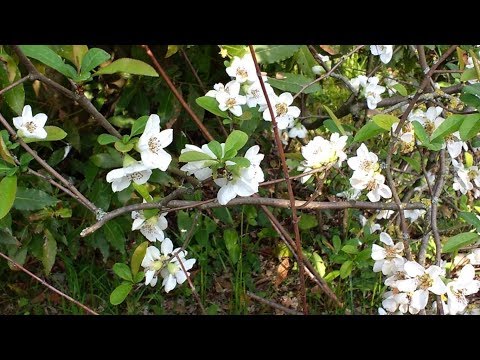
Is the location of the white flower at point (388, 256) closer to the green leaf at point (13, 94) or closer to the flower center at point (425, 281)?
the flower center at point (425, 281)

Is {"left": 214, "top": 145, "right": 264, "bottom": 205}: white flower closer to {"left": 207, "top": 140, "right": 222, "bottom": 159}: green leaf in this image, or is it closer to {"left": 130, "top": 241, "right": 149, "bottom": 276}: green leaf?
{"left": 207, "top": 140, "right": 222, "bottom": 159}: green leaf

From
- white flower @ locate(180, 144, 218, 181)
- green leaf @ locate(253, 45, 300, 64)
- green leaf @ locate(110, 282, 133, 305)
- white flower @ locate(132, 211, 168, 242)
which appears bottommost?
green leaf @ locate(110, 282, 133, 305)

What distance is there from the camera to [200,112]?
5.74ft

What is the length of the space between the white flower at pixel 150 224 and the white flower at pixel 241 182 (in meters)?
0.23

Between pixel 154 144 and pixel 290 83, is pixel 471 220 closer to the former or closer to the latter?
pixel 290 83

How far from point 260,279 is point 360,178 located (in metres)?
0.76

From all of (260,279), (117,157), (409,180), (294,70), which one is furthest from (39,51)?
(409,180)

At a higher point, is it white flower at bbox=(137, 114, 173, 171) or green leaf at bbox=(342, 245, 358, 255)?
white flower at bbox=(137, 114, 173, 171)

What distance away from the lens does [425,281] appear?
1184mm

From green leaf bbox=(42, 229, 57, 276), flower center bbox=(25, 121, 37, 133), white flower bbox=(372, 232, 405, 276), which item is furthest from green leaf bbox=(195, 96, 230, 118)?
green leaf bbox=(42, 229, 57, 276)

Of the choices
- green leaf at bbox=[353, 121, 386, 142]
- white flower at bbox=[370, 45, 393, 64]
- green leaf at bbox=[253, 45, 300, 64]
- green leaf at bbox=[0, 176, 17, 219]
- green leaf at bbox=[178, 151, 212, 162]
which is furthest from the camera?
white flower at bbox=[370, 45, 393, 64]

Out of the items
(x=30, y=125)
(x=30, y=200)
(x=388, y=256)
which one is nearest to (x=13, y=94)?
(x=30, y=125)

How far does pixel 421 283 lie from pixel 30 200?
89cm

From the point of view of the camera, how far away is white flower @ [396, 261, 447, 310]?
Result: 1165 millimetres
